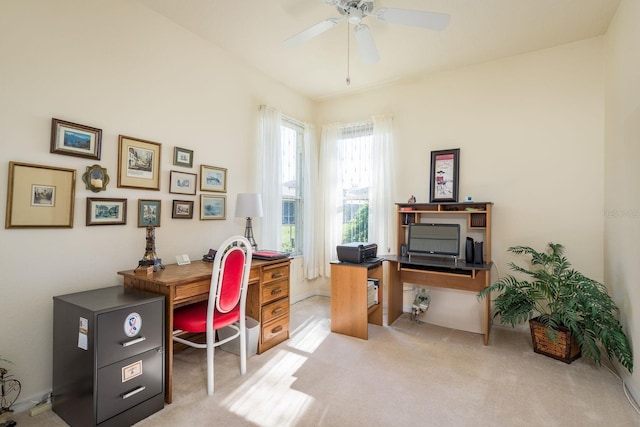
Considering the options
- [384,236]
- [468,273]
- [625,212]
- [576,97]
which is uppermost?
[576,97]

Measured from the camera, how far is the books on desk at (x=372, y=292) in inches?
123

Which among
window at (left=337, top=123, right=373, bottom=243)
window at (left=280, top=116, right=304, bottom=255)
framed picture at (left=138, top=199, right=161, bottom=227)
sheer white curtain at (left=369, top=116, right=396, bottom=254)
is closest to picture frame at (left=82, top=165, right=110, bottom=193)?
framed picture at (left=138, top=199, right=161, bottom=227)

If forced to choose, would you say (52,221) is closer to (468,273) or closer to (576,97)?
(468,273)

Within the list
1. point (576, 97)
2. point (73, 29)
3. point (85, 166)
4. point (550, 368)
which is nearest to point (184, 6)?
point (73, 29)

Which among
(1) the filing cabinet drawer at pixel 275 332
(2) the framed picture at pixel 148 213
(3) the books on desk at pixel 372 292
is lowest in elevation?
(1) the filing cabinet drawer at pixel 275 332

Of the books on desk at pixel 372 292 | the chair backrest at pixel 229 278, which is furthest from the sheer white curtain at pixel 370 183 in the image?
the chair backrest at pixel 229 278

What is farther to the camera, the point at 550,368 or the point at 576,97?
the point at 576,97

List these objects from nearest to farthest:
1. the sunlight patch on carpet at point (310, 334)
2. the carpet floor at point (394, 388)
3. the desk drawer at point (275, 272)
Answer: the carpet floor at point (394, 388) → the desk drawer at point (275, 272) → the sunlight patch on carpet at point (310, 334)

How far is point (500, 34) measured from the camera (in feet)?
9.25

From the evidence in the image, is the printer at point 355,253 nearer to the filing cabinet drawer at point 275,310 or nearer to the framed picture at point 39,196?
the filing cabinet drawer at point 275,310

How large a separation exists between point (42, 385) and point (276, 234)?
2381mm

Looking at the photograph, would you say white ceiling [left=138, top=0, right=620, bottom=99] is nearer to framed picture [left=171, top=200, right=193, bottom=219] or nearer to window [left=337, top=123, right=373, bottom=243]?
window [left=337, top=123, right=373, bottom=243]

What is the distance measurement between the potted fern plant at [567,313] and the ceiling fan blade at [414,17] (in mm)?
2223

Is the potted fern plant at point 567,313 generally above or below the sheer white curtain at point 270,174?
below
